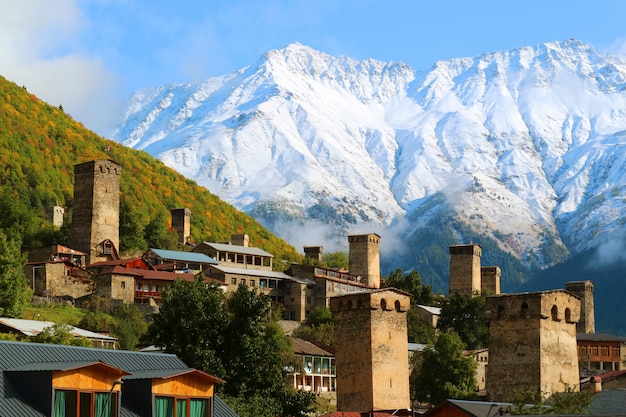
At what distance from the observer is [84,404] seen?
40.8 m

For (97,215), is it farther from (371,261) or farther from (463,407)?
(463,407)

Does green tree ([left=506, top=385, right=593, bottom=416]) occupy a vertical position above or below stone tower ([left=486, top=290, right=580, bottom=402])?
below

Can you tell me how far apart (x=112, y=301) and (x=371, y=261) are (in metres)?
53.4

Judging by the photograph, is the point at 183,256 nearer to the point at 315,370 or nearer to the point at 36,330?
the point at 315,370

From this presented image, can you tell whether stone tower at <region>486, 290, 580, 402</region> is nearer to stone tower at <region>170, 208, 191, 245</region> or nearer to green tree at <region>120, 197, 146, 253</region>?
green tree at <region>120, 197, 146, 253</region>

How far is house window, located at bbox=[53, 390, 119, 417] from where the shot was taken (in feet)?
132

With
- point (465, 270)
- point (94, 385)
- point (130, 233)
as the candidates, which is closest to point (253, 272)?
point (130, 233)

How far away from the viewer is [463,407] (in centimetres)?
5162

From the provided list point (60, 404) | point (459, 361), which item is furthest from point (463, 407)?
point (459, 361)

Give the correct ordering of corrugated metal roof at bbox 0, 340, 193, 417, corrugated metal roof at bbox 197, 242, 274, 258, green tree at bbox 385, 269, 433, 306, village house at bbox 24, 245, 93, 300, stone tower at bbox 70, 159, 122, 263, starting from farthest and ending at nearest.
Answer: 1. green tree at bbox 385, 269, 433, 306
2. corrugated metal roof at bbox 197, 242, 274, 258
3. stone tower at bbox 70, 159, 122, 263
4. village house at bbox 24, 245, 93, 300
5. corrugated metal roof at bbox 0, 340, 193, 417

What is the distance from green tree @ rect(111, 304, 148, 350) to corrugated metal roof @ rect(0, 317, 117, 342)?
2069mm

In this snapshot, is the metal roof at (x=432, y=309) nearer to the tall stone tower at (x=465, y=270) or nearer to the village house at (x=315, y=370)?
the tall stone tower at (x=465, y=270)

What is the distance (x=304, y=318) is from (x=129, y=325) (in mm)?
32110

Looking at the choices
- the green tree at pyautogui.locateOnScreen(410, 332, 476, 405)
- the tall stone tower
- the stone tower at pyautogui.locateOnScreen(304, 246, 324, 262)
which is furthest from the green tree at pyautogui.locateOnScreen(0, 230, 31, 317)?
the tall stone tower
